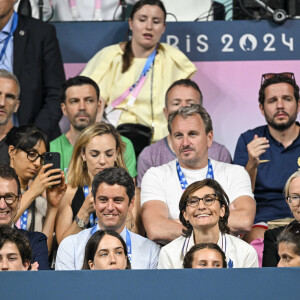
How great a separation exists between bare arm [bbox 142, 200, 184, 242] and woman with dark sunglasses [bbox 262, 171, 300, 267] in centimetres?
47

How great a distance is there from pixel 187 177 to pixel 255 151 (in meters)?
0.46

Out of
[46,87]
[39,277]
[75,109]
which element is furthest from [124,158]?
[39,277]

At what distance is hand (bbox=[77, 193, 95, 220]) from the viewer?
467 centimetres

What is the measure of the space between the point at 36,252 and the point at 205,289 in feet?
4.69

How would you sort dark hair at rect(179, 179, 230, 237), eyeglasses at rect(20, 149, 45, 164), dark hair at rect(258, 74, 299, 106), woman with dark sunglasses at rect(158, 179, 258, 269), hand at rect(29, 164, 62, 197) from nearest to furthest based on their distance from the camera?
1. woman with dark sunglasses at rect(158, 179, 258, 269)
2. dark hair at rect(179, 179, 230, 237)
3. hand at rect(29, 164, 62, 197)
4. eyeglasses at rect(20, 149, 45, 164)
5. dark hair at rect(258, 74, 299, 106)

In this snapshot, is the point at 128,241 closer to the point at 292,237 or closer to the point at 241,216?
the point at 241,216

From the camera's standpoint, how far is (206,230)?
14.3 feet

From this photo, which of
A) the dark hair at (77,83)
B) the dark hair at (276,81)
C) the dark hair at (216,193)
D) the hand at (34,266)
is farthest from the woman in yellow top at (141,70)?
the hand at (34,266)

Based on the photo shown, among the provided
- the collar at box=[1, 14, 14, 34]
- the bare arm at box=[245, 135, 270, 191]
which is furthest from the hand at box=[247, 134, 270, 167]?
the collar at box=[1, 14, 14, 34]

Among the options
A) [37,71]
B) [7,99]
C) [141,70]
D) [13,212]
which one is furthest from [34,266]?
[141,70]

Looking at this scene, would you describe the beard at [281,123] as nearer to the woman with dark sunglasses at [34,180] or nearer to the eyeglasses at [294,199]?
the eyeglasses at [294,199]

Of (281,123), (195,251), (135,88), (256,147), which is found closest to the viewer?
(195,251)

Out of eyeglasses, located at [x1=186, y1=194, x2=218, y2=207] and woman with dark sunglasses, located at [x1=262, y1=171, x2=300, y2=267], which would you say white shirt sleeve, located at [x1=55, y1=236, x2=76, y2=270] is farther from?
woman with dark sunglasses, located at [x1=262, y1=171, x2=300, y2=267]

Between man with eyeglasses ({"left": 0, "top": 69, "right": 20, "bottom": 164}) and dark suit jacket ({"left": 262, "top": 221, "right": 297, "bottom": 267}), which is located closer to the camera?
dark suit jacket ({"left": 262, "top": 221, "right": 297, "bottom": 267})
